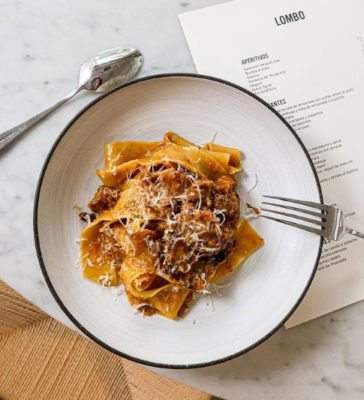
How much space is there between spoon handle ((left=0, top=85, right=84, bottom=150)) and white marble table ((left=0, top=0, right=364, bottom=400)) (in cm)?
3

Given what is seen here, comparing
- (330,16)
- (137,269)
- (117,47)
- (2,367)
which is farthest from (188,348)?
(330,16)

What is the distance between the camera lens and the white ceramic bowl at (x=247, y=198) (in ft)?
6.24

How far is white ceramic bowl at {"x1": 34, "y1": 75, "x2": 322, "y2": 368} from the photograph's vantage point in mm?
1903

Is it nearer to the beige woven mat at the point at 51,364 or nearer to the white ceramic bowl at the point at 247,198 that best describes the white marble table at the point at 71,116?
the white ceramic bowl at the point at 247,198

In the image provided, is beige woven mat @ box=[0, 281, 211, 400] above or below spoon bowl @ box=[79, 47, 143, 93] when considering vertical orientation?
below

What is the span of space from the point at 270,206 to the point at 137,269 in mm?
624

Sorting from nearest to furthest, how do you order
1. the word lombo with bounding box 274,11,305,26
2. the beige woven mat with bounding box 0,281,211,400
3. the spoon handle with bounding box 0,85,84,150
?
the spoon handle with bounding box 0,85,84,150
the word lombo with bounding box 274,11,305,26
the beige woven mat with bounding box 0,281,211,400

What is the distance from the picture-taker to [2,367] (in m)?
2.52

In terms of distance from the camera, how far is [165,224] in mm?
1869

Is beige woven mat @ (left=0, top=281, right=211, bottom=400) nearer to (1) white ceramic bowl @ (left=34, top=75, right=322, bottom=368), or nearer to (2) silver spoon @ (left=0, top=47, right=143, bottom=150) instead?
(1) white ceramic bowl @ (left=34, top=75, right=322, bottom=368)

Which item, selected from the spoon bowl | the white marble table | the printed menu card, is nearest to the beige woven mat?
the white marble table

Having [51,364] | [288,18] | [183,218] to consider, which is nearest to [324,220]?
[183,218]

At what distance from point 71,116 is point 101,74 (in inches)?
8.9

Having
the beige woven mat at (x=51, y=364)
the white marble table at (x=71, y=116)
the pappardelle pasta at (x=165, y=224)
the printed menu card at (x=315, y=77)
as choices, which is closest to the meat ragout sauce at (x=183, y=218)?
the pappardelle pasta at (x=165, y=224)
